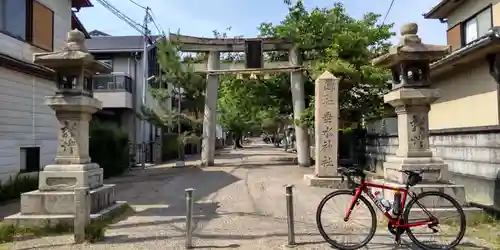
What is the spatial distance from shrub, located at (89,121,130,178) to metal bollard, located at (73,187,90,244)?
1174 centimetres

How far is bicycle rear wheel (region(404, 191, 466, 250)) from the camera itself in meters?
6.50

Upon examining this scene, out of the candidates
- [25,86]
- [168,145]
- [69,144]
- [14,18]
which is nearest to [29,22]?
[14,18]

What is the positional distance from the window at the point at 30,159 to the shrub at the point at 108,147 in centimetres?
345

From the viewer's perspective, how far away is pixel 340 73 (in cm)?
1628

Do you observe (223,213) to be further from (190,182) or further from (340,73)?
(340,73)

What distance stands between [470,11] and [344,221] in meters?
12.6

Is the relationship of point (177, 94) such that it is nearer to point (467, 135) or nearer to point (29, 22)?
point (29, 22)

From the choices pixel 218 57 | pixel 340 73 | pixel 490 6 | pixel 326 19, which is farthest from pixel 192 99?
pixel 490 6

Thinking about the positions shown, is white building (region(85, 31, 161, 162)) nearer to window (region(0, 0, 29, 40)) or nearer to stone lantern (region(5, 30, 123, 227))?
window (region(0, 0, 29, 40))

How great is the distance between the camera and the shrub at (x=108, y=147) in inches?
734

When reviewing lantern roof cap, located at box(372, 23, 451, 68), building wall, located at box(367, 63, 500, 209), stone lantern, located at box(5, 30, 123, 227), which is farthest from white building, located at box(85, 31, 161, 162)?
lantern roof cap, located at box(372, 23, 451, 68)

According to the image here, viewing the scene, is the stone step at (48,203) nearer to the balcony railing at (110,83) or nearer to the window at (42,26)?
the window at (42,26)

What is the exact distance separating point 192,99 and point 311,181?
14800 millimetres

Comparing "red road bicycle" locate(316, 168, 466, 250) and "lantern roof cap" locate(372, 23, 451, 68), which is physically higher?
"lantern roof cap" locate(372, 23, 451, 68)
